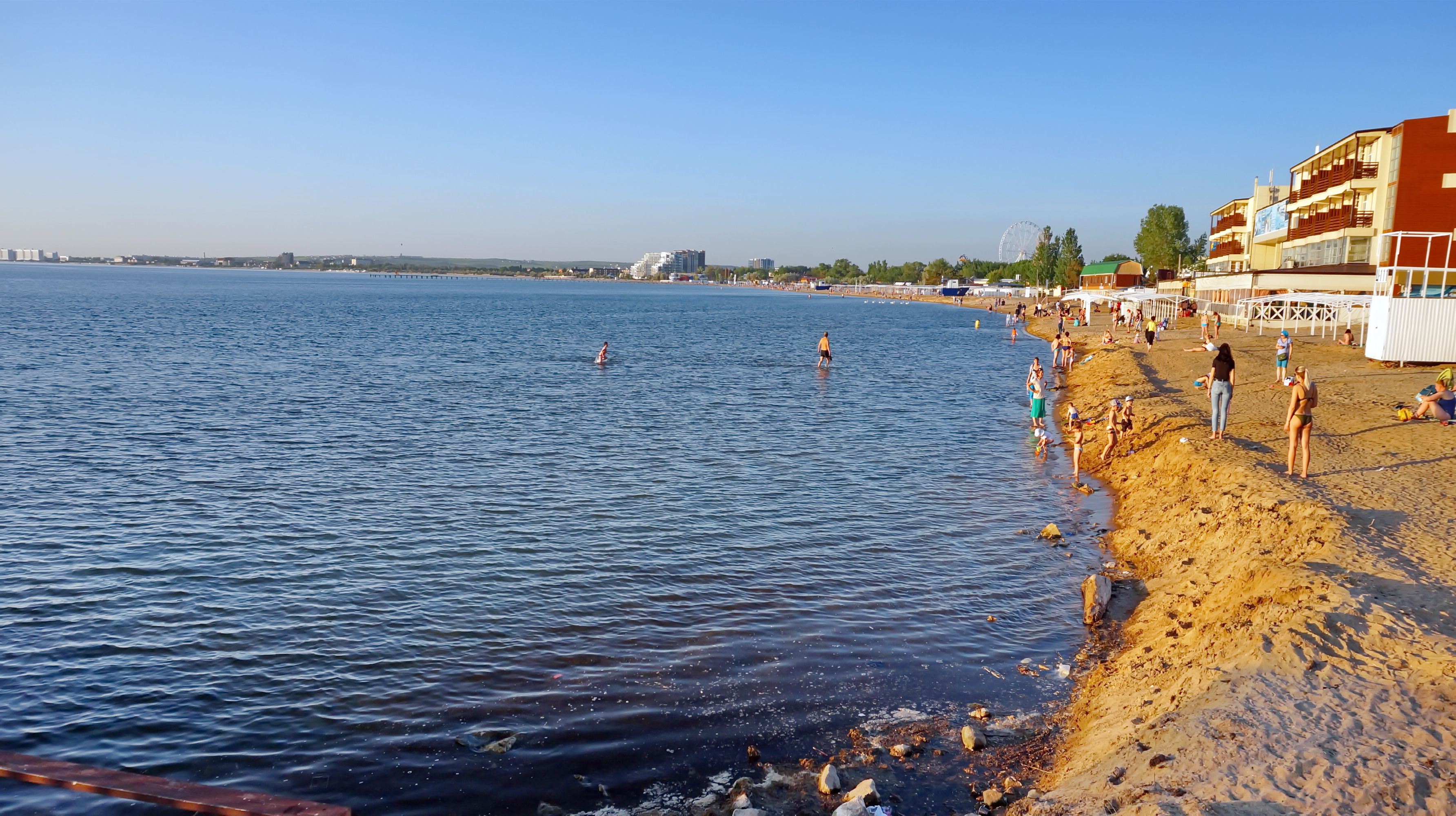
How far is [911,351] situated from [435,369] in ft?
106

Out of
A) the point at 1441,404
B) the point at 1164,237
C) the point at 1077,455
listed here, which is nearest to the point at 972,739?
the point at 1077,455

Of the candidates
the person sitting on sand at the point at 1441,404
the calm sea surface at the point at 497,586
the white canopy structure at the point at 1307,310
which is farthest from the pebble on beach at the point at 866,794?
the white canopy structure at the point at 1307,310

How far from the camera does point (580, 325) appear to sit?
102 m

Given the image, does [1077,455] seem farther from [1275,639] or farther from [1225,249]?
[1225,249]

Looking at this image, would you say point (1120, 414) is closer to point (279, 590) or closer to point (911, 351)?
point (279, 590)

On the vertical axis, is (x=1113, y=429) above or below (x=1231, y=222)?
below

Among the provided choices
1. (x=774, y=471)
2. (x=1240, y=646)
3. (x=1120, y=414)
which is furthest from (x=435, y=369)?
(x=1240, y=646)

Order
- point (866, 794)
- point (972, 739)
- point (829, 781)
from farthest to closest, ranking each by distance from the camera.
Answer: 1. point (972, 739)
2. point (829, 781)
3. point (866, 794)

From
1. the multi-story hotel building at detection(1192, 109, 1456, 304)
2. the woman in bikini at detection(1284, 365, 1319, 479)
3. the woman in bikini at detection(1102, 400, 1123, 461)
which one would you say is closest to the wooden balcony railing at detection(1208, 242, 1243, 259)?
the multi-story hotel building at detection(1192, 109, 1456, 304)

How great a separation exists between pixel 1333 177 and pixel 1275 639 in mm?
57247

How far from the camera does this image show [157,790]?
336 inches

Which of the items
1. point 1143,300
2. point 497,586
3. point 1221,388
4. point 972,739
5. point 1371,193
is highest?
point 1371,193

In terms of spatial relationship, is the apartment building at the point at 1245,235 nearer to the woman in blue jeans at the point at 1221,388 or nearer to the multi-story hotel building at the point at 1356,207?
the multi-story hotel building at the point at 1356,207

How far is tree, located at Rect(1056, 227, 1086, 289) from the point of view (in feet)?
548
